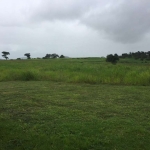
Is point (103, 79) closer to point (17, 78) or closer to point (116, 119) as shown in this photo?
point (17, 78)

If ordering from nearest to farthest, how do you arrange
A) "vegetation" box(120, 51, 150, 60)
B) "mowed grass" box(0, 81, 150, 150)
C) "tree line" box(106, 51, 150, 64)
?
"mowed grass" box(0, 81, 150, 150) < "tree line" box(106, 51, 150, 64) < "vegetation" box(120, 51, 150, 60)

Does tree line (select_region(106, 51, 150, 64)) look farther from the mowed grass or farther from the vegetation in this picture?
the mowed grass

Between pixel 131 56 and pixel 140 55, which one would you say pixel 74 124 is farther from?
pixel 131 56

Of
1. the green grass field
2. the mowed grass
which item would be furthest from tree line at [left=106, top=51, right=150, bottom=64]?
the mowed grass

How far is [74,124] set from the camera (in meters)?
5.18

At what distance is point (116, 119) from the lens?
5.60 m

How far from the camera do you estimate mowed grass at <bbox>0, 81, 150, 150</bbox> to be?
169 inches

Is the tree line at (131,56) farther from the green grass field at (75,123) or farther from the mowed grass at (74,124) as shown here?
the mowed grass at (74,124)

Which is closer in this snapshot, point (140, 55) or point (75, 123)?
point (75, 123)

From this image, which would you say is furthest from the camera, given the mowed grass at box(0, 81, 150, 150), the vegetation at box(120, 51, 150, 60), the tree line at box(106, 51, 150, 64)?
the vegetation at box(120, 51, 150, 60)

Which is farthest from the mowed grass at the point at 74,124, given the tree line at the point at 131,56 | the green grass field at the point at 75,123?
the tree line at the point at 131,56

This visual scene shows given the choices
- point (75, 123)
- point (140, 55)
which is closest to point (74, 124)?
point (75, 123)

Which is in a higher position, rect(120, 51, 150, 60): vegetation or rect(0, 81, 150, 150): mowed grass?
rect(120, 51, 150, 60): vegetation

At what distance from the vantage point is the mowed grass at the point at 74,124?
14.0 ft
